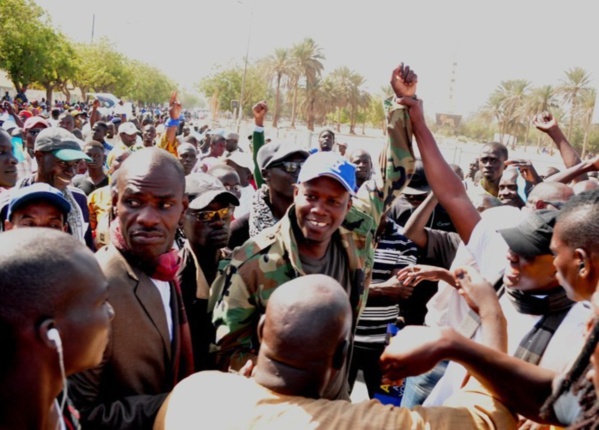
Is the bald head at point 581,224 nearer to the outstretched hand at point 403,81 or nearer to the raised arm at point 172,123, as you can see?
the outstretched hand at point 403,81

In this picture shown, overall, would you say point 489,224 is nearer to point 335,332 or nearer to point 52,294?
point 335,332

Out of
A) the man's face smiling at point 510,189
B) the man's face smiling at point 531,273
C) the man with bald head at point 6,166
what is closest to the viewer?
the man's face smiling at point 531,273

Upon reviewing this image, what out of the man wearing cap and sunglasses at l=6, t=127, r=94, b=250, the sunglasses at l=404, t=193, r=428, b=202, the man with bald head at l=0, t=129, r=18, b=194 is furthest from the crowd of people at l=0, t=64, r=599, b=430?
the man with bald head at l=0, t=129, r=18, b=194

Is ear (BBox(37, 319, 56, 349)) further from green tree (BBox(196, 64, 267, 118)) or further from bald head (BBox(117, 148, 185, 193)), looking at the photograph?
green tree (BBox(196, 64, 267, 118))

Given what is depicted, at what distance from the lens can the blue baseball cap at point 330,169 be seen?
2.54 meters

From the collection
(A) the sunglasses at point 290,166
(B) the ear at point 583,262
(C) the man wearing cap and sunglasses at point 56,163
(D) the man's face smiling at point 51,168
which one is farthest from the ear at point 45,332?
(D) the man's face smiling at point 51,168

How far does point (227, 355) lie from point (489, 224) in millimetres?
1476

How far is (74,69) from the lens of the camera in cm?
3938

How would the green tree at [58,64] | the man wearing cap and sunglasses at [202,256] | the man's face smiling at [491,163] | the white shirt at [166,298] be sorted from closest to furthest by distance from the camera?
1. the white shirt at [166,298]
2. the man wearing cap and sunglasses at [202,256]
3. the man's face smiling at [491,163]
4. the green tree at [58,64]

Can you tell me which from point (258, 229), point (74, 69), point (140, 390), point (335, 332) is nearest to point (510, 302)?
point (335, 332)

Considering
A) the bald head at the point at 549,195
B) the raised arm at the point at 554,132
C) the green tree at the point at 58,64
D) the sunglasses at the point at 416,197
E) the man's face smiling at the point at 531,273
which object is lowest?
the man's face smiling at the point at 531,273

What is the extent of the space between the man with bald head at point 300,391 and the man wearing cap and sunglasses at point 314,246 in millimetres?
629

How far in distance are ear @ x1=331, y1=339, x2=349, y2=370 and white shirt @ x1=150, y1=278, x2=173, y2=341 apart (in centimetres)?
75

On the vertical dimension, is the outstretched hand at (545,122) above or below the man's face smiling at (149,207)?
above
